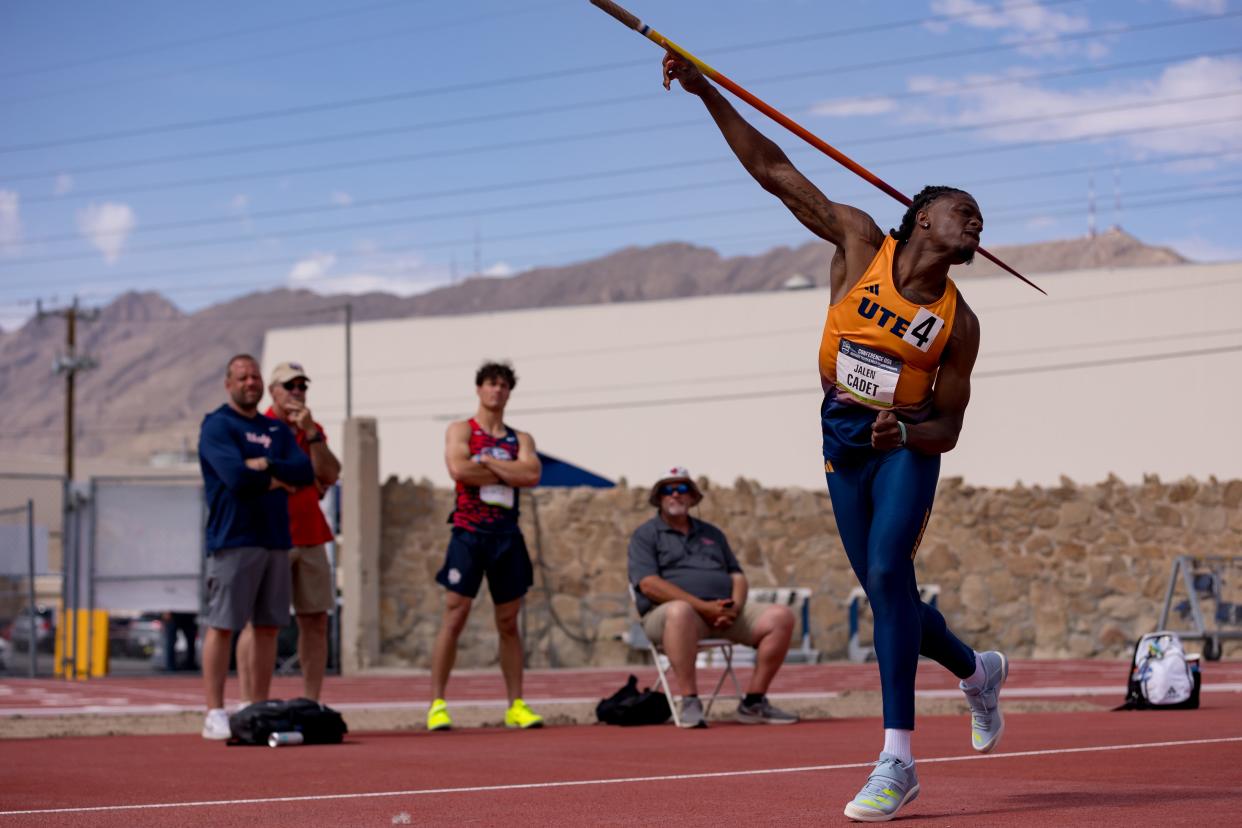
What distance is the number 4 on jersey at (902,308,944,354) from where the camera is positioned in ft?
16.3

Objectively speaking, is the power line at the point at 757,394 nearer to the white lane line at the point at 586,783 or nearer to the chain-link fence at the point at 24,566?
the chain-link fence at the point at 24,566

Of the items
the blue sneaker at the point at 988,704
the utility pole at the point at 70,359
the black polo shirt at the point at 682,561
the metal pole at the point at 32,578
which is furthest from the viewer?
the utility pole at the point at 70,359

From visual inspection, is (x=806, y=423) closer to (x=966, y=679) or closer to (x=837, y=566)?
(x=837, y=566)

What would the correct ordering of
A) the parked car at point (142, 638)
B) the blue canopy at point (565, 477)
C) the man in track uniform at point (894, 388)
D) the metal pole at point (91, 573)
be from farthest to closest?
1. the parked car at point (142, 638)
2. the blue canopy at point (565, 477)
3. the metal pole at point (91, 573)
4. the man in track uniform at point (894, 388)

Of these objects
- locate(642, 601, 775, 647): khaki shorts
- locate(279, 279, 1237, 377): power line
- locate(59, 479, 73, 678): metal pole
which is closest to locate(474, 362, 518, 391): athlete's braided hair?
locate(642, 601, 775, 647): khaki shorts

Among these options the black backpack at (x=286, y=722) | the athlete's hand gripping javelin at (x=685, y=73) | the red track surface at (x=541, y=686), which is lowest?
the red track surface at (x=541, y=686)

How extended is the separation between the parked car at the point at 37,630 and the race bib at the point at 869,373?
16253 millimetres

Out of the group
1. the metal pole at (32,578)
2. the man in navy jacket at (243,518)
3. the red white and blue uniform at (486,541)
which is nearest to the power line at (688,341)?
the metal pole at (32,578)

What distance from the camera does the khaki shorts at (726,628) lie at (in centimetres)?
961

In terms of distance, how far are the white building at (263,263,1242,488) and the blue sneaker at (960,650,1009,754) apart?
81.7 feet

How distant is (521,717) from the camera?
922 centimetres

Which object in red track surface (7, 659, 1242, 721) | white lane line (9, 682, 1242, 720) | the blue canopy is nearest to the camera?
white lane line (9, 682, 1242, 720)

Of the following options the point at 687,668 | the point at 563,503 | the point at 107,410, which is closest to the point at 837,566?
the point at 563,503

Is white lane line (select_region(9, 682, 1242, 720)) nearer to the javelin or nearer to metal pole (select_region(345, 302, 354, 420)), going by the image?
the javelin
